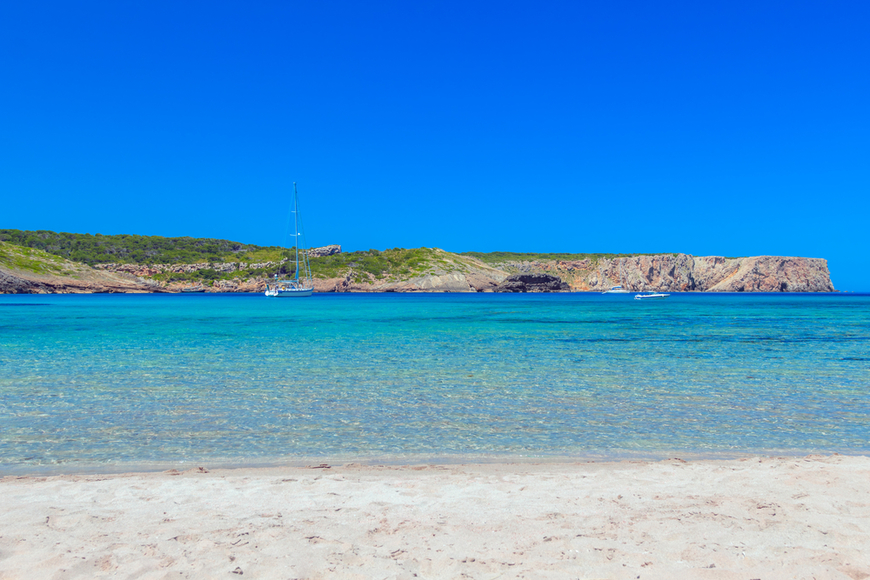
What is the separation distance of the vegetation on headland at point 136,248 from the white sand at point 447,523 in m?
159

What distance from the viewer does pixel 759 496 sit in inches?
232

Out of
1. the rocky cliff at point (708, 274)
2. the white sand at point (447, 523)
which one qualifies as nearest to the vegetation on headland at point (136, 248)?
the rocky cliff at point (708, 274)

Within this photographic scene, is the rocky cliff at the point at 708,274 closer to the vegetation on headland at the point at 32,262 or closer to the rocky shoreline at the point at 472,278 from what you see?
the rocky shoreline at the point at 472,278

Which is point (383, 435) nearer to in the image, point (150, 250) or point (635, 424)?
point (635, 424)

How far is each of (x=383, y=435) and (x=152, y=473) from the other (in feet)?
11.5

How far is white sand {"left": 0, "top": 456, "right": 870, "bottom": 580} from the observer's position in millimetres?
4219

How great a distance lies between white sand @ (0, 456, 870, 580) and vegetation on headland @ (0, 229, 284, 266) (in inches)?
6270

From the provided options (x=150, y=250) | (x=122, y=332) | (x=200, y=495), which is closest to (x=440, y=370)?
(x=200, y=495)

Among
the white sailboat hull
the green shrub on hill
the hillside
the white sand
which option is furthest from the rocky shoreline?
the white sand

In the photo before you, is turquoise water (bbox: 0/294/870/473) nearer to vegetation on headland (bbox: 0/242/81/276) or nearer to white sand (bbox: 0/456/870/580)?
white sand (bbox: 0/456/870/580)

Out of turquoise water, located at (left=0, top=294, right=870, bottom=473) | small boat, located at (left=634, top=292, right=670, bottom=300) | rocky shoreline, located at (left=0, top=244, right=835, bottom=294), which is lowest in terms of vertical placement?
turquoise water, located at (left=0, top=294, right=870, bottom=473)

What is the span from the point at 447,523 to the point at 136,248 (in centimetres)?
18392

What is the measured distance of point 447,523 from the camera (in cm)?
516

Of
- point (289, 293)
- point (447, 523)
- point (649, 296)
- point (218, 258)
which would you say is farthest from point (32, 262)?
point (447, 523)
